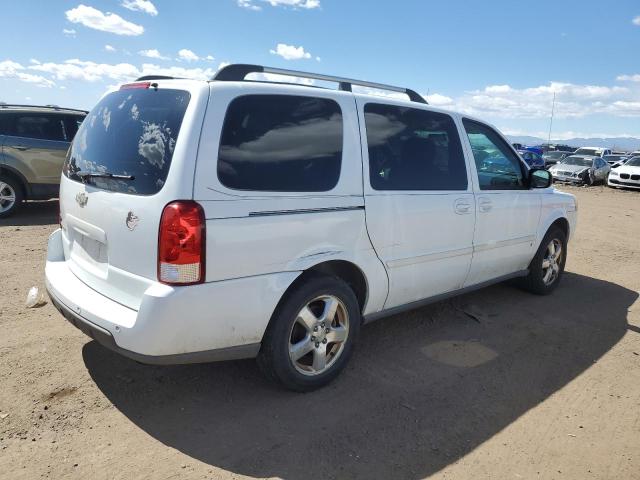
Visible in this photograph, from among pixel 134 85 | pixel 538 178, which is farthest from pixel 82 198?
pixel 538 178

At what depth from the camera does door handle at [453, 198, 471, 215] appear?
4137 mm

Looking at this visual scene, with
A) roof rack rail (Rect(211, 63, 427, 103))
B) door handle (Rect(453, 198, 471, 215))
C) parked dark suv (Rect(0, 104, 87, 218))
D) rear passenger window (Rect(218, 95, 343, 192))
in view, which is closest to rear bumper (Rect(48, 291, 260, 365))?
rear passenger window (Rect(218, 95, 343, 192))

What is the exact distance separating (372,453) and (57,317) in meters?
2.97

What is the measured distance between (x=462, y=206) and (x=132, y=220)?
258 cm

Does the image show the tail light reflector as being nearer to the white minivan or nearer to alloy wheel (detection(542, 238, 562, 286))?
the white minivan

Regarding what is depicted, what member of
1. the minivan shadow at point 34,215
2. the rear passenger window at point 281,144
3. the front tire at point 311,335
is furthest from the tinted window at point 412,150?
the minivan shadow at point 34,215

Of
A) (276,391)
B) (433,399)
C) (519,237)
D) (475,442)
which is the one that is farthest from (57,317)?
(519,237)

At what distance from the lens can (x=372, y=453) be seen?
110 inches

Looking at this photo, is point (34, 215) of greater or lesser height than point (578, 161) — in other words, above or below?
below

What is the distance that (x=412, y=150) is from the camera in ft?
12.8

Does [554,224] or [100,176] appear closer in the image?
[100,176]

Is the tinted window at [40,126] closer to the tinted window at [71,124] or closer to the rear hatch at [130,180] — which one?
the tinted window at [71,124]

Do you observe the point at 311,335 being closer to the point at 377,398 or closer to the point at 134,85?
the point at 377,398

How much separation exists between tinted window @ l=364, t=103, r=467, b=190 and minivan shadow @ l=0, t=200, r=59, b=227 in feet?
22.2
